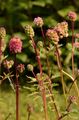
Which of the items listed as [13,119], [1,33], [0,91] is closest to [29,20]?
[0,91]

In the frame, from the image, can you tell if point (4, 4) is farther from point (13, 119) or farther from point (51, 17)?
point (13, 119)

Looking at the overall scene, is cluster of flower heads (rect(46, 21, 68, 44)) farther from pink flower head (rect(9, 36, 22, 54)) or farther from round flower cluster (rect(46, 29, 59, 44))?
pink flower head (rect(9, 36, 22, 54))

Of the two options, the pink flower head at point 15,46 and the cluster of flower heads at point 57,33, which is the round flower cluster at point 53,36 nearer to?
the cluster of flower heads at point 57,33

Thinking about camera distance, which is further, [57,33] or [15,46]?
[57,33]

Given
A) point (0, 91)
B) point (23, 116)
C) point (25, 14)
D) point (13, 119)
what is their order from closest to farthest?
1. point (13, 119)
2. point (23, 116)
3. point (0, 91)
4. point (25, 14)

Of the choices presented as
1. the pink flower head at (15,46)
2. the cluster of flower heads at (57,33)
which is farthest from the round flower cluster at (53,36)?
the pink flower head at (15,46)

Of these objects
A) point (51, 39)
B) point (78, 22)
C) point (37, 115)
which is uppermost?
point (51, 39)

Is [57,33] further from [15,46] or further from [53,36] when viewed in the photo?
[15,46]

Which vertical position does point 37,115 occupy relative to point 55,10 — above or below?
below

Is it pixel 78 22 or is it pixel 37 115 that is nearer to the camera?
pixel 37 115

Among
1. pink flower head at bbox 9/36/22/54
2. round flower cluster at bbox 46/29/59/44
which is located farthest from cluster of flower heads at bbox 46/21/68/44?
pink flower head at bbox 9/36/22/54

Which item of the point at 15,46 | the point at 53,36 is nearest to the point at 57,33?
the point at 53,36
